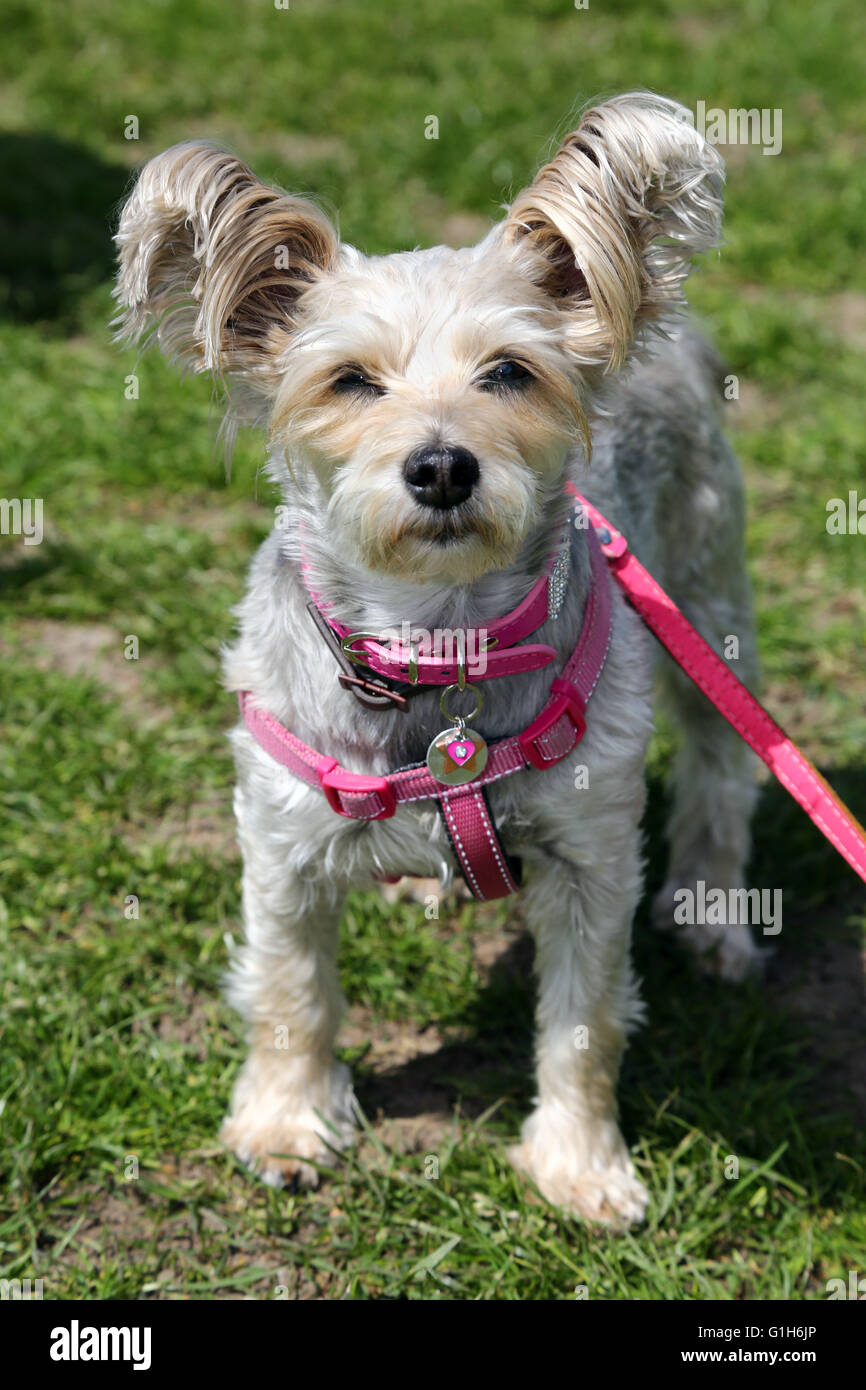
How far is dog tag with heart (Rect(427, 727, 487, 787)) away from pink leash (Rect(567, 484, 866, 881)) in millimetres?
580

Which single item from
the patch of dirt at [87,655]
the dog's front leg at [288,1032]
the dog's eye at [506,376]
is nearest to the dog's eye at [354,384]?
the dog's eye at [506,376]

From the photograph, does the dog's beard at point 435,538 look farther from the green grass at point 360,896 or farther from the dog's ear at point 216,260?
the green grass at point 360,896

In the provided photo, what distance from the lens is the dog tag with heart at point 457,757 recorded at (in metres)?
2.74

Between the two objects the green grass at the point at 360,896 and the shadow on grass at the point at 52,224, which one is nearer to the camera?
the green grass at the point at 360,896

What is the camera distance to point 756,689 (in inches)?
170

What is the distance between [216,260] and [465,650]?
3.04 ft

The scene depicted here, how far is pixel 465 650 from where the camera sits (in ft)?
9.04

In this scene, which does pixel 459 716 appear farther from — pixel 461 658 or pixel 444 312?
pixel 444 312

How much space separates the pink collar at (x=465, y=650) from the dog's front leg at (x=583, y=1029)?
521mm

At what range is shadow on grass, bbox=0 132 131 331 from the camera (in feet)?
22.3

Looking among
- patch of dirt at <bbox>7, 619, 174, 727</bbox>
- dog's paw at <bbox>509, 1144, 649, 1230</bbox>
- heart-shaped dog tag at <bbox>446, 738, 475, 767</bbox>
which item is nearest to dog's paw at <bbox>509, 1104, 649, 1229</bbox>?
dog's paw at <bbox>509, 1144, 649, 1230</bbox>

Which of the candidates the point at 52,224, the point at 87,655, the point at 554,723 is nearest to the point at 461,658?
the point at 554,723

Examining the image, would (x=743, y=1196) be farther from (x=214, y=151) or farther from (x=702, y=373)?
(x=214, y=151)

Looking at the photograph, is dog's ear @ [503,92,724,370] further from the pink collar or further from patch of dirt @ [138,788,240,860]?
patch of dirt @ [138,788,240,860]
